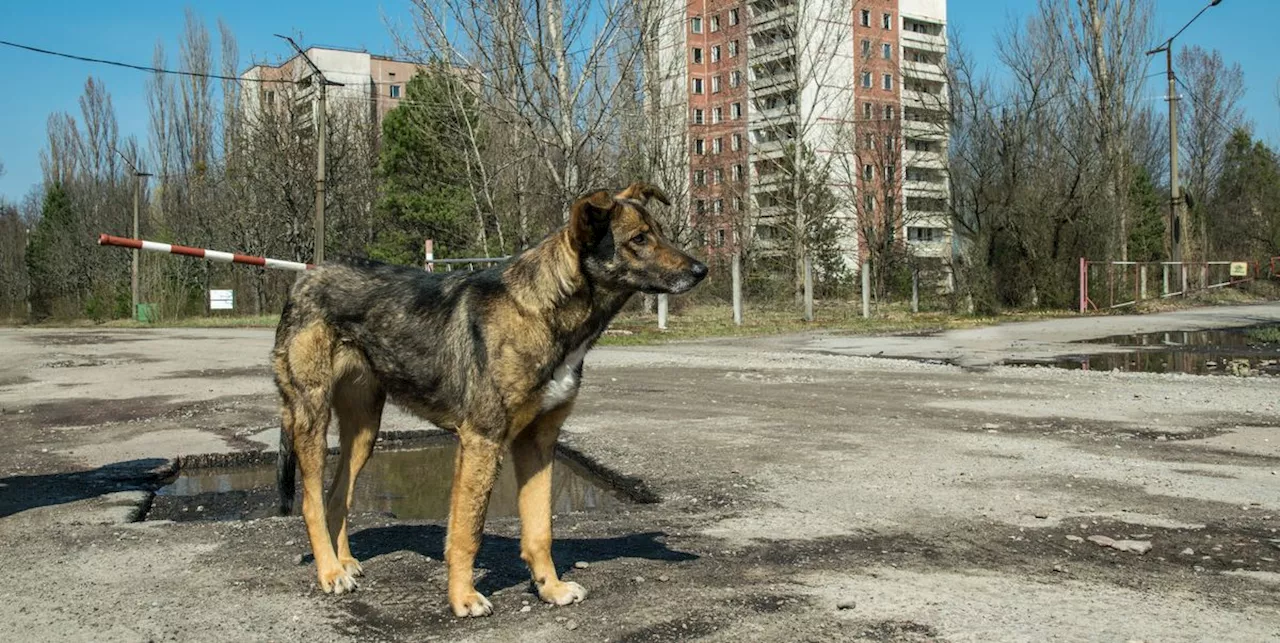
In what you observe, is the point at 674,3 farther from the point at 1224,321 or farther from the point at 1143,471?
the point at 1143,471

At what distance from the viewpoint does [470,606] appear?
398 cm

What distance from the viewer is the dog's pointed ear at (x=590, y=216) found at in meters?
3.98

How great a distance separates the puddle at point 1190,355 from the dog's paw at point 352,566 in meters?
13.6

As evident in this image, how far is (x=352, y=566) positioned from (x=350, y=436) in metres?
0.69

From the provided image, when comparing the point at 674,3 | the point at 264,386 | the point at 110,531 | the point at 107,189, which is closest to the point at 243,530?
the point at 110,531

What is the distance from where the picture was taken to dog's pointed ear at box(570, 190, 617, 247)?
398 cm

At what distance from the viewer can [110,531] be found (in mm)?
5613

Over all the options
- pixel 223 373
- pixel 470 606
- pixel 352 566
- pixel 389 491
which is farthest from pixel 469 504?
pixel 223 373

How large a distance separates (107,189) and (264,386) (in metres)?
61.8

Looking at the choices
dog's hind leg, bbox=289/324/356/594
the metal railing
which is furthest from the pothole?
the metal railing

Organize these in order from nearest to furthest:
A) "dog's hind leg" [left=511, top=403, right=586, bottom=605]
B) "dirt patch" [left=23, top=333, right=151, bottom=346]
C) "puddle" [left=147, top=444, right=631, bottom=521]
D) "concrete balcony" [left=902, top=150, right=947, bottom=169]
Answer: "dog's hind leg" [left=511, top=403, right=586, bottom=605] < "puddle" [left=147, top=444, right=631, bottom=521] < "dirt patch" [left=23, top=333, right=151, bottom=346] < "concrete balcony" [left=902, top=150, right=947, bottom=169]

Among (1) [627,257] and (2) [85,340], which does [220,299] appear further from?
(1) [627,257]

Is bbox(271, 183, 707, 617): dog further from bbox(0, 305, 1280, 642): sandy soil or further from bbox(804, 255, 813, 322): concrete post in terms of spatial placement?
bbox(804, 255, 813, 322): concrete post

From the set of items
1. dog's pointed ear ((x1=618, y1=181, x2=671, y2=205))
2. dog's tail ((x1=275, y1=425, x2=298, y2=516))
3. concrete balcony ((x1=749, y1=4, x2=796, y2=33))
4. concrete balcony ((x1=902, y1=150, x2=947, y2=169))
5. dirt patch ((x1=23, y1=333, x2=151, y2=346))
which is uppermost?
concrete balcony ((x1=749, y1=4, x2=796, y2=33))
